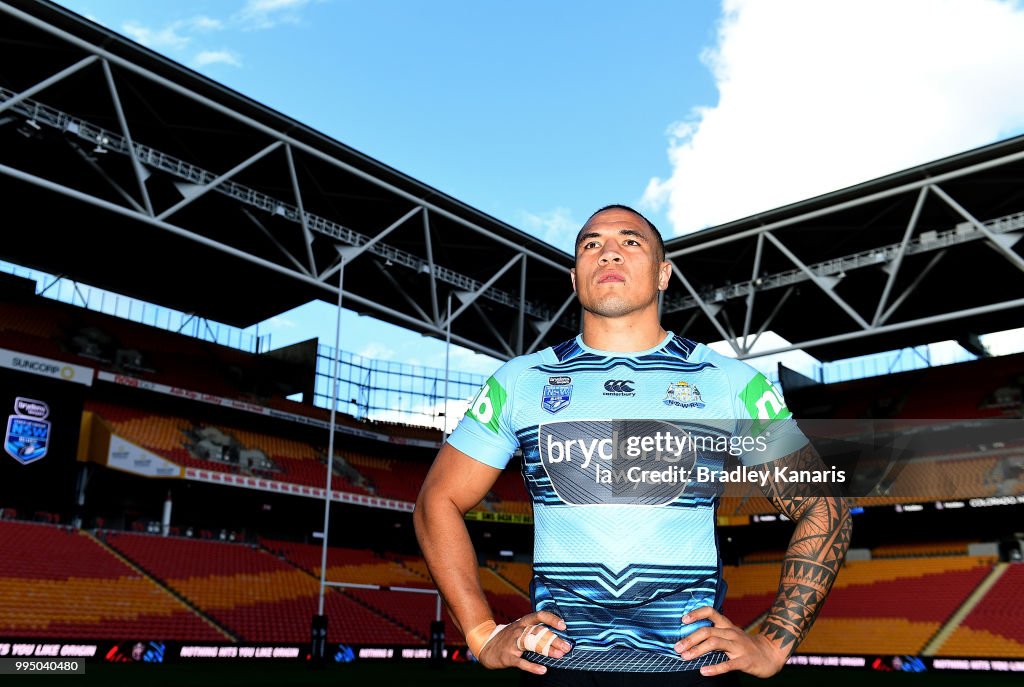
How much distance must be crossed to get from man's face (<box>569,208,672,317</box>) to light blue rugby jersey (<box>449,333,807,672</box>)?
0.52 feet


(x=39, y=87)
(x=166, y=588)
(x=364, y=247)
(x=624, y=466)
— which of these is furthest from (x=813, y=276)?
(x=624, y=466)

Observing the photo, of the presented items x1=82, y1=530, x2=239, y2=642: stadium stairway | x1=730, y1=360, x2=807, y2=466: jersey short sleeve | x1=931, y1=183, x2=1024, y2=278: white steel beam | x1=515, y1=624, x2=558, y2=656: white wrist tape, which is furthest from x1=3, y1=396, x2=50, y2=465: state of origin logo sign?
x1=931, y1=183, x2=1024, y2=278: white steel beam

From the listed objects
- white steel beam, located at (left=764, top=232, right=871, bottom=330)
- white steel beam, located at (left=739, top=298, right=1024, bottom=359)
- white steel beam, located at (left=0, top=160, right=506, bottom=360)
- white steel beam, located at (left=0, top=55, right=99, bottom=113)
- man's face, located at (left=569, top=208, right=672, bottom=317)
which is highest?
white steel beam, located at (left=0, top=55, right=99, bottom=113)

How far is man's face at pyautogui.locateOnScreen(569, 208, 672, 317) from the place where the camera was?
2715 millimetres

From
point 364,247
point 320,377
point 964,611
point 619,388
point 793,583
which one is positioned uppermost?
point 364,247

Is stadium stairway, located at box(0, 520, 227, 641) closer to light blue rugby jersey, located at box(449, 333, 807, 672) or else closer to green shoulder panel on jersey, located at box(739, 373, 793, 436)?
light blue rugby jersey, located at box(449, 333, 807, 672)

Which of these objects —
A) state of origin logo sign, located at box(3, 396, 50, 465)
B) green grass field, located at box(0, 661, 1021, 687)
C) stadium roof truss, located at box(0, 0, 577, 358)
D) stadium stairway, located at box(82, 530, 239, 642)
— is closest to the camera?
green grass field, located at box(0, 661, 1021, 687)

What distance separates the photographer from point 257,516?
38125mm

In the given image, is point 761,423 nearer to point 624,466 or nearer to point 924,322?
point 624,466

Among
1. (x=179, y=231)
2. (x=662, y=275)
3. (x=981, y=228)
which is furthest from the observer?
(x=981, y=228)

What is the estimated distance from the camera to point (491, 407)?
2.75 m

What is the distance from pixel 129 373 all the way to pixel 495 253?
49.8 ft

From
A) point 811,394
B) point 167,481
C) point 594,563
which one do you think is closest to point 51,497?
point 167,481

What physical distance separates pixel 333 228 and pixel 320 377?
17.2 metres
